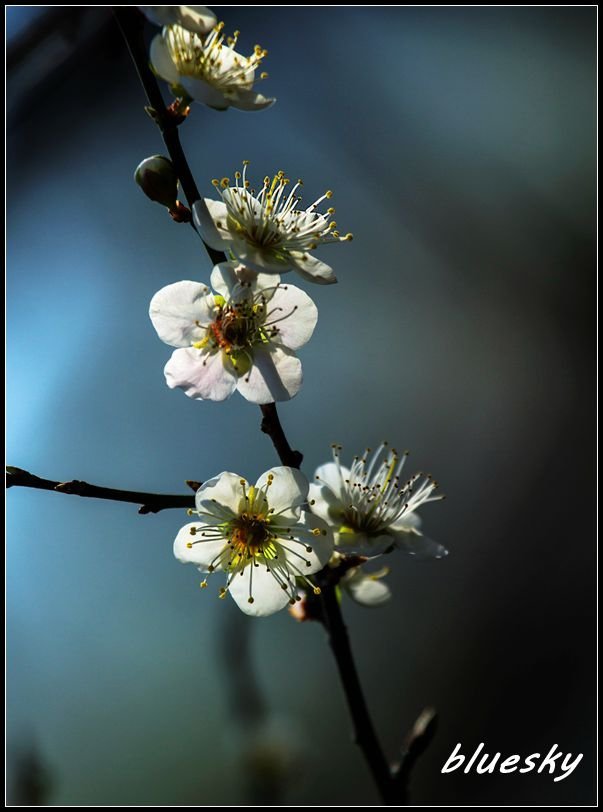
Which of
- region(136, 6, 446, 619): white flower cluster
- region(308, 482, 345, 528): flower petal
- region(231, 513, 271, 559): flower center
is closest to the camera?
region(136, 6, 446, 619): white flower cluster

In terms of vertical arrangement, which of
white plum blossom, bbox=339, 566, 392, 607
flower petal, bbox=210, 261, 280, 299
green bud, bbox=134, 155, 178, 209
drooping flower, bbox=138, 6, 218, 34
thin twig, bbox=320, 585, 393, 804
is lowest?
thin twig, bbox=320, 585, 393, 804

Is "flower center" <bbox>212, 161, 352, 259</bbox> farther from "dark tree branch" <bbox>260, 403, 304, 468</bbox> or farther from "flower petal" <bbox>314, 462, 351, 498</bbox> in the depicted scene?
"flower petal" <bbox>314, 462, 351, 498</bbox>

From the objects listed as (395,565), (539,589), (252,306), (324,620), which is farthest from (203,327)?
(539,589)

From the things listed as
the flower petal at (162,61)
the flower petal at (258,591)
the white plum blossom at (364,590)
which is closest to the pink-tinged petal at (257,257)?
the flower petal at (162,61)

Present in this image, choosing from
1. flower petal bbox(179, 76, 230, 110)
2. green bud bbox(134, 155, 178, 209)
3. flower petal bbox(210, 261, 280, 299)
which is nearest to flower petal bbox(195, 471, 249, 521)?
flower petal bbox(210, 261, 280, 299)

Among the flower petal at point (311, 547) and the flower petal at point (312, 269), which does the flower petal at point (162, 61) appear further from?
the flower petal at point (311, 547)

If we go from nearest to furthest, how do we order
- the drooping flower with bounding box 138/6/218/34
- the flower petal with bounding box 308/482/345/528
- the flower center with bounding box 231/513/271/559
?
the drooping flower with bounding box 138/6/218/34 → the flower center with bounding box 231/513/271/559 → the flower petal with bounding box 308/482/345/528

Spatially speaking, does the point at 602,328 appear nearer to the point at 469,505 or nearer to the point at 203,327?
the point at 469,505
